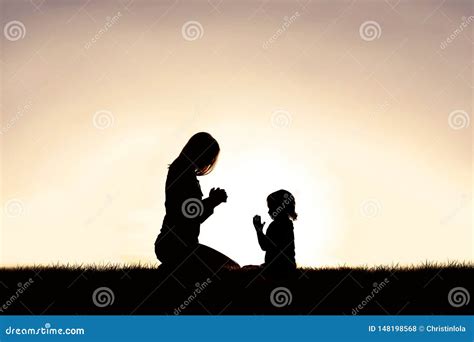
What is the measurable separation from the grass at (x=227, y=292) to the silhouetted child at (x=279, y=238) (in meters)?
0.19

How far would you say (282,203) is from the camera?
7402mm

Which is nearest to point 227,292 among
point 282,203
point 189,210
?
A: point 189,210

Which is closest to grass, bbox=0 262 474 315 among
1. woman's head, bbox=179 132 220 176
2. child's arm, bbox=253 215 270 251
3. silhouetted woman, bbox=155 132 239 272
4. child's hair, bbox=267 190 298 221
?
silhouetted woman, bbox=155 132 239 272

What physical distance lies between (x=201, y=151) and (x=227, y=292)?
1521 millimetres

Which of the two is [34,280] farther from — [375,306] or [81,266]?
[375,306]

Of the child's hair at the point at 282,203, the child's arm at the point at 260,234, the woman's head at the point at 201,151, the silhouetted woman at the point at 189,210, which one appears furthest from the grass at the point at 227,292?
the woman's head at the point at 201,151

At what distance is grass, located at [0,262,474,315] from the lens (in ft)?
20.1

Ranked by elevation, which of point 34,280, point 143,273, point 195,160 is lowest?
point 34,280

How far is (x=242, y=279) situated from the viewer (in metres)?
6.83

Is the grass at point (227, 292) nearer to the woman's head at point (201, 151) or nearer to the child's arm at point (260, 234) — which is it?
the child's arm at point (260, 234)

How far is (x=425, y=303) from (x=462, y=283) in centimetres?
96

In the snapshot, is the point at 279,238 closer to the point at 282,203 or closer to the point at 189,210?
the point at 282,203
